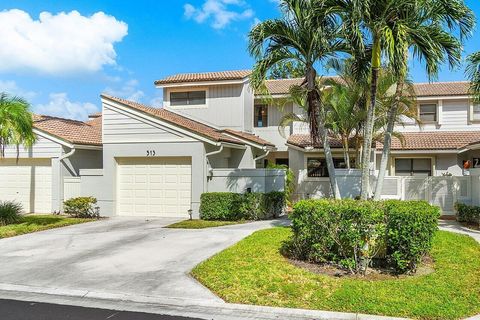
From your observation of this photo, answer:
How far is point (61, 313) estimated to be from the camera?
6.66 metres

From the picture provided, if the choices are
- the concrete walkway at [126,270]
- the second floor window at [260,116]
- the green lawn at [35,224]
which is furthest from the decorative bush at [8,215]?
the second floor window at [260,116]

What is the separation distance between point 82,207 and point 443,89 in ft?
62.3

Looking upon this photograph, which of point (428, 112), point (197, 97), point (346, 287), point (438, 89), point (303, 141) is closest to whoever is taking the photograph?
point (346, 287)

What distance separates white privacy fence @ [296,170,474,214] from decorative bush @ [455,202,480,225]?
2.26ft

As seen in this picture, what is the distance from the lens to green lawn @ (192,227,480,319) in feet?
21.2

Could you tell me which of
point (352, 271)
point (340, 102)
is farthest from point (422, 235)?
point (340, 102)

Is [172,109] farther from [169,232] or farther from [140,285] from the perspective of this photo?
[140,285]

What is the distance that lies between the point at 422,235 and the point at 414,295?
1476 millimetres

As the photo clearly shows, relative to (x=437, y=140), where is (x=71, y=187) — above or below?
below

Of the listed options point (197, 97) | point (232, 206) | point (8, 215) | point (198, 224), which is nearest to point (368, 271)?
point (198, 224)

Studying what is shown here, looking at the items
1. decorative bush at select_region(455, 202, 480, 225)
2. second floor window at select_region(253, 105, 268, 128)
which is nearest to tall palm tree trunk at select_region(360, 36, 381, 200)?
decorative bush at select_region(455, 202, 480, 225)

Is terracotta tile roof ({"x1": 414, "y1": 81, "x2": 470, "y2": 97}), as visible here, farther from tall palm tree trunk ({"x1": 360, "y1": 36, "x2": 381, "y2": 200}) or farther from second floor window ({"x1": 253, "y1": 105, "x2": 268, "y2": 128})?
tall palm tree trunk ({"x1": 360, "y1": 36, "x2": 381, "y2": 200})

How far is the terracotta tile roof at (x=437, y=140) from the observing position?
1955 centimetres

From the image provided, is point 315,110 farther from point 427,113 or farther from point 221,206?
point 427,113
